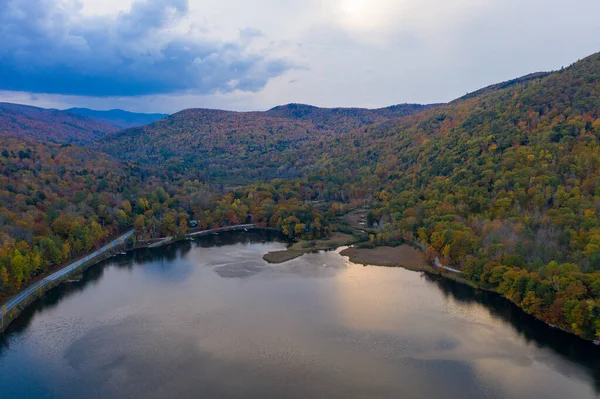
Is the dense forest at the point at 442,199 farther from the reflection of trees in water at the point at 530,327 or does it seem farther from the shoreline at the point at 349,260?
the shoreline at the point at 349,260

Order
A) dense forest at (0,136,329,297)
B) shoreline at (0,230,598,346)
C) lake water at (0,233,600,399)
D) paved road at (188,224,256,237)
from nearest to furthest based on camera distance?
1. lake water at (0,233,600,399)
2. shoreline at (0,230,598,346)
3. dense forest at (0,136,329,297)
4. paved road at (188,224,256,237)

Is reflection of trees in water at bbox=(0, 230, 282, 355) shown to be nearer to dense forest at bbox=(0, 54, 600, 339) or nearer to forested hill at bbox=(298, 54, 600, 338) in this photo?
dense forest at bbox=(0, 54, 600, 339)

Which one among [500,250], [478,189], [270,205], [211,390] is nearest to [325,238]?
[270,205]

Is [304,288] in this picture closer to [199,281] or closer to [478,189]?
[199,281]

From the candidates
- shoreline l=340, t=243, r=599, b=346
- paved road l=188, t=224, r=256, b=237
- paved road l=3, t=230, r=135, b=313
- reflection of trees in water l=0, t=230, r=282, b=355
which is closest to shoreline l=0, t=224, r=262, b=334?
paved road l=3, t=230, r=135, b=313

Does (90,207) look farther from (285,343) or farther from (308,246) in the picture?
(285,343)

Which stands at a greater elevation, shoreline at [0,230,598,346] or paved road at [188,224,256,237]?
paved road at [188,224,256,237]
